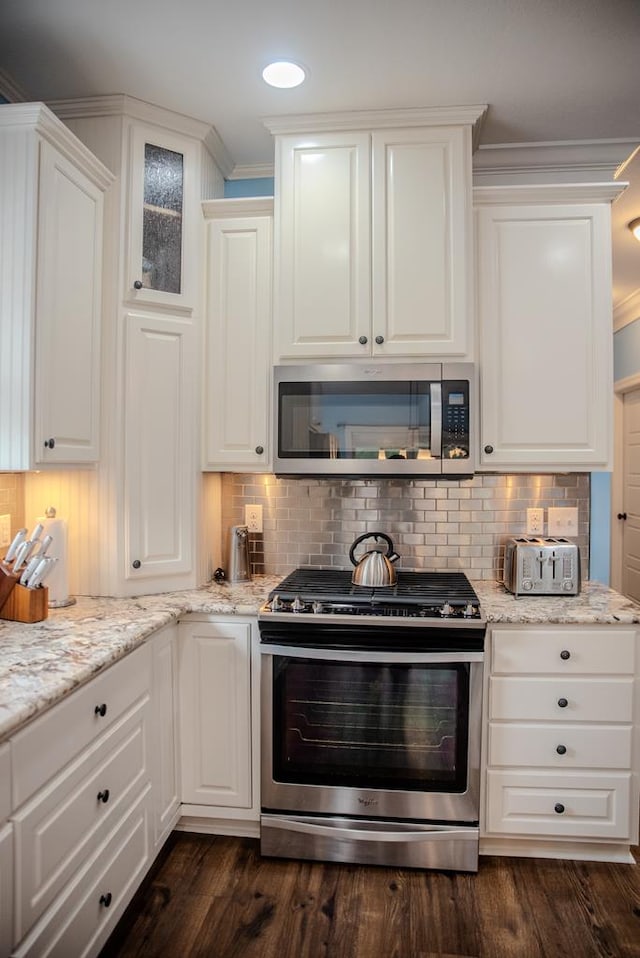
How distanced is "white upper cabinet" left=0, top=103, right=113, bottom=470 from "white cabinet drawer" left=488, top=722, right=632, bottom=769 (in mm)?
Result: 1774

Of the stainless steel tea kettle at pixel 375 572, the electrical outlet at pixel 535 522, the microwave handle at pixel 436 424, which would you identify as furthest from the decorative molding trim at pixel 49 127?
the electrical outlet at pixel 535 522

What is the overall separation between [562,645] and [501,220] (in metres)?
1.62

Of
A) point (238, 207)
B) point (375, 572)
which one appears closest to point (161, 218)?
point (238, 207)

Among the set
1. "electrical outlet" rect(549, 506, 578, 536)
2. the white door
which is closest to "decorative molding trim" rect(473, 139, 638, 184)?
"electrical outlet" rect(549, 506, 578, 536)

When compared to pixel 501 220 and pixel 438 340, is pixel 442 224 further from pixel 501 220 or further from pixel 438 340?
pixel 438 340

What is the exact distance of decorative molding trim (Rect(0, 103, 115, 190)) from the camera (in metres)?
1.76

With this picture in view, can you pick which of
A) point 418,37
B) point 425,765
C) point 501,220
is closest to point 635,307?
point 501,220

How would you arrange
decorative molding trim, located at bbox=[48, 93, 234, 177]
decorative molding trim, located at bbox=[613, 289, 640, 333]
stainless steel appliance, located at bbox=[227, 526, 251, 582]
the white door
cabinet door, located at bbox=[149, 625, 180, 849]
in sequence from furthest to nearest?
the white door < decorative molding trim, located at bbox=[613, 289, 640, 333] < stainless steel appliance, located at bbox=[227, 526, 251, 582] < decorative molding trim, located at bbox=[48, 93, 234, 177] < cabinet door, located at bbox=[149, 625, 180, 849]

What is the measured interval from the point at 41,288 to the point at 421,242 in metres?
1.37

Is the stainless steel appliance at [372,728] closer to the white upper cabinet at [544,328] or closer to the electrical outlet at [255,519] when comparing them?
the electrical outlet at [255,519]

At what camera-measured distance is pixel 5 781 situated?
3.85ft

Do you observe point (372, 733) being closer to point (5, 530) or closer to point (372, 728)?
point (372, 728)

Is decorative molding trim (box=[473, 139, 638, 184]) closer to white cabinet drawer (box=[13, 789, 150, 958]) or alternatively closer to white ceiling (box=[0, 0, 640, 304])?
white ceiling (box=[0, 0, 640, 304])

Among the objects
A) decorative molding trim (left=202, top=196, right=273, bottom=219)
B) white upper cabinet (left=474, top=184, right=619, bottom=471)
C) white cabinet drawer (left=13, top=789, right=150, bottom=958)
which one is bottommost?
white cabinet drawer (left=13, top=789, right=150, bottom=958)
